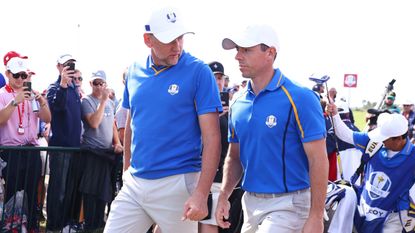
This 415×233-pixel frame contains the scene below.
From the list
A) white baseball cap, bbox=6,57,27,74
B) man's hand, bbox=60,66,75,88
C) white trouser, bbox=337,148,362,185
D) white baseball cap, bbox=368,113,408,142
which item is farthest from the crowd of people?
white trouser, bbox=337,148,362,185

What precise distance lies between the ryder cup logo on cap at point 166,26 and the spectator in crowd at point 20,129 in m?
3.28

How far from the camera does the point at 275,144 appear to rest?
4.02 metres

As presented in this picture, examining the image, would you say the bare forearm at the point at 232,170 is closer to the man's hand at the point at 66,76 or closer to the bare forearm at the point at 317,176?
the bare forearm at the point at 317,176

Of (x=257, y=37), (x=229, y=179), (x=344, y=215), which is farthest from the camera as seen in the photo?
(x=344, y=215)

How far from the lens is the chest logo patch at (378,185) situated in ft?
19.7

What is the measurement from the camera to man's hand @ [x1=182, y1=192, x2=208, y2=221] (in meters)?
4.04

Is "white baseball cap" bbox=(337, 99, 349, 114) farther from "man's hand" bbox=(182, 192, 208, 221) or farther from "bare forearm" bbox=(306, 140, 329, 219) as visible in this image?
"man's hand" bbox=(182, 192, 208, 221)

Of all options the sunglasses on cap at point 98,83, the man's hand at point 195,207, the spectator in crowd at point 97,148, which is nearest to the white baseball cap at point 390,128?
the man's hand at point 195,207

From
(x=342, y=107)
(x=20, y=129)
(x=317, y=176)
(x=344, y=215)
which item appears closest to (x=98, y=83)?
(x=20, y=129)

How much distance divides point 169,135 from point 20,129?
3678 millimetres

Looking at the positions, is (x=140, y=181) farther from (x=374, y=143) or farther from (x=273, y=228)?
(x=374, y=143)

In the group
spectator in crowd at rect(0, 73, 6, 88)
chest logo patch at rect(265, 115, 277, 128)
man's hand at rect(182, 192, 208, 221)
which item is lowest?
man's hand at rect(182, 192, 208, 221)

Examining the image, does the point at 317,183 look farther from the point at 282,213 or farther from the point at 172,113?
the point at 172,113

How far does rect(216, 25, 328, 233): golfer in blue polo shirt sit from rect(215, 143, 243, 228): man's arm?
2cm
